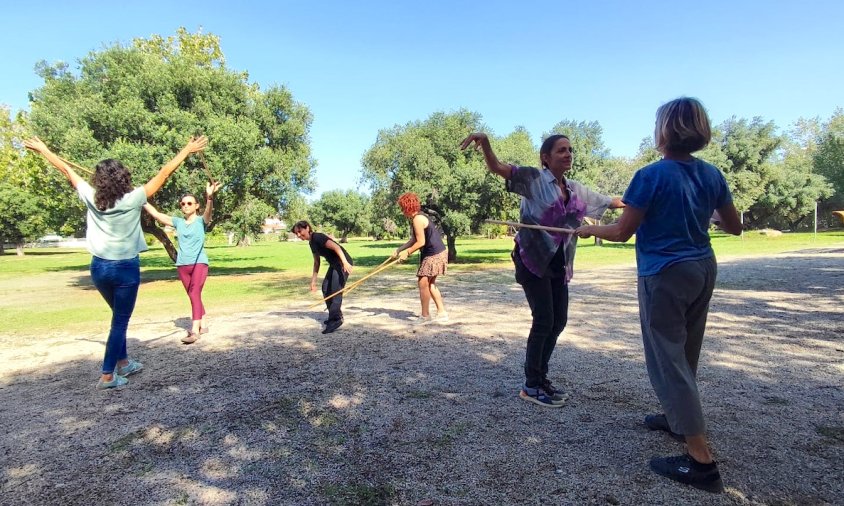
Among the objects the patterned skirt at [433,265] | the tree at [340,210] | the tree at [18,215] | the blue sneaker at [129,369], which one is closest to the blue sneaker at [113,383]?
the blue sneaker at [129,369]

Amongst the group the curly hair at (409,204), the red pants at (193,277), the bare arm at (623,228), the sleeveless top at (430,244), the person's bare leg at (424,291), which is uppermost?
the curly hair at (409,204)

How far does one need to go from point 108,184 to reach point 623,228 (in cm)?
443

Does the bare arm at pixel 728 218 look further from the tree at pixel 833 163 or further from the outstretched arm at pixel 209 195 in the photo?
the tree at pixel 833 163

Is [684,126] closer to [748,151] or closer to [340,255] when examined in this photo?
[340,255]

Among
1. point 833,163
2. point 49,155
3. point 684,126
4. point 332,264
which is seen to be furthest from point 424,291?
point 833,163

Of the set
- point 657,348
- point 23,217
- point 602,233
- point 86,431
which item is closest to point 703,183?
point 602,233

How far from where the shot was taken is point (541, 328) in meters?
3.70

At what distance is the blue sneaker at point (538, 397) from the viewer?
3.73 metres

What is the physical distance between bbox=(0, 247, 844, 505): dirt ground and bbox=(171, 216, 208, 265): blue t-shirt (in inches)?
46.2

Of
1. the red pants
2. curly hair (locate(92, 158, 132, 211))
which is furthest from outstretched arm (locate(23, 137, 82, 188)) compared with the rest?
the red pants

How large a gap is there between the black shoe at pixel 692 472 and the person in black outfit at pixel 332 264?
5.03 meters

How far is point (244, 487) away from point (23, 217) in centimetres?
5050

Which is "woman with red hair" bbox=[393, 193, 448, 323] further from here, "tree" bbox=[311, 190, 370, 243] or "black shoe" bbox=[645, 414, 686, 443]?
"tree" bbox=[311, 190, 370, 243]

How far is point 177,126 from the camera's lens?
14.9 meters
